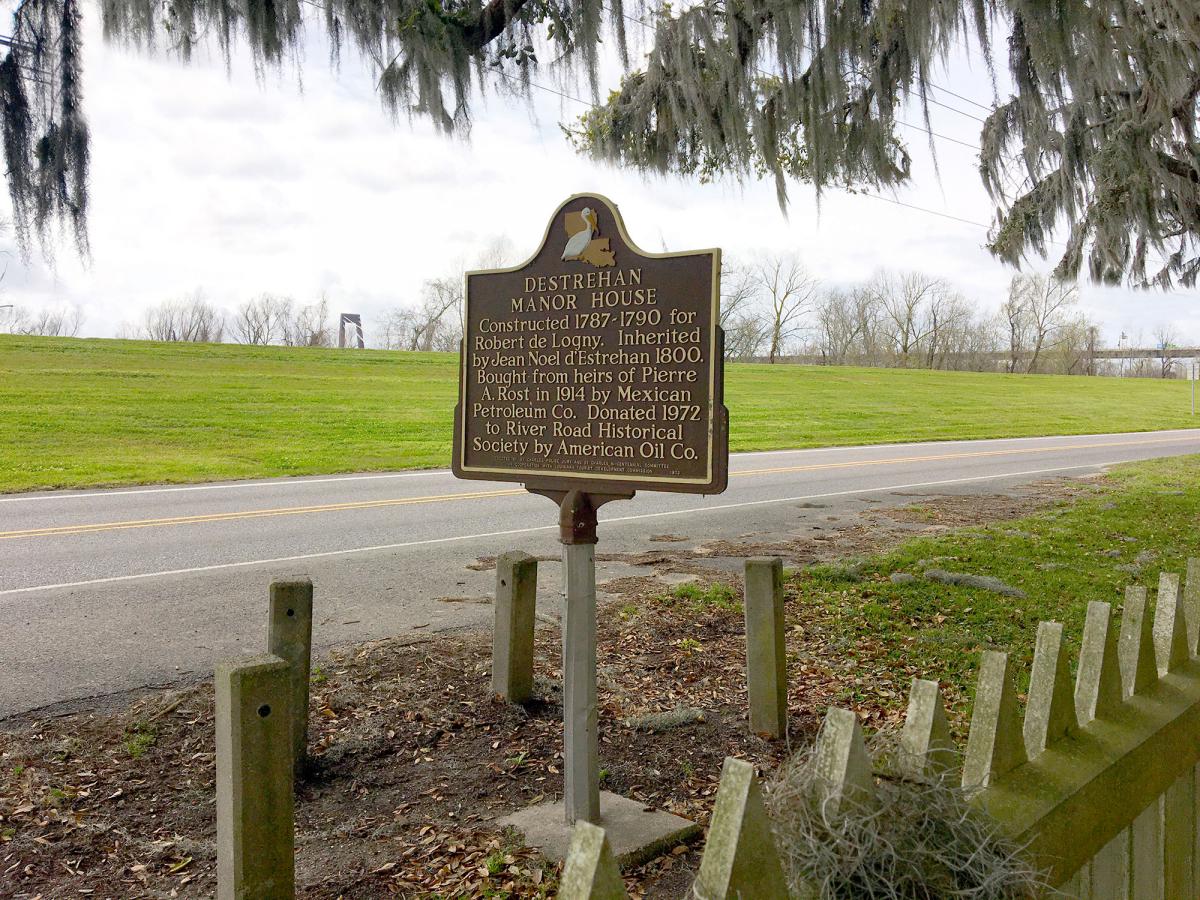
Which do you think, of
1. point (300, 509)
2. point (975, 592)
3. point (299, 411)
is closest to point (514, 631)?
point (975, 592)

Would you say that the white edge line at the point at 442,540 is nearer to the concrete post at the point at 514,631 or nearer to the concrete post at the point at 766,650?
the concrete post at the point at 514,631

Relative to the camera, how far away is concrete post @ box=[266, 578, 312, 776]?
3.53m

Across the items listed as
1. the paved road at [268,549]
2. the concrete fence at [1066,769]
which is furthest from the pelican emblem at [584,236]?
the paved road at [268,549]

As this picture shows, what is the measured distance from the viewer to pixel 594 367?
3.36m

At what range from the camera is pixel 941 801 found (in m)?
1.45

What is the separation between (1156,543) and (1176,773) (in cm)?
678

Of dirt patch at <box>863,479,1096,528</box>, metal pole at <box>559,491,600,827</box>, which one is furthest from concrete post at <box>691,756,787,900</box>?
dirt patch at <box>863,479,1096,528</box>

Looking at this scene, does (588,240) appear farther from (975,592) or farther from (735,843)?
(975,592)

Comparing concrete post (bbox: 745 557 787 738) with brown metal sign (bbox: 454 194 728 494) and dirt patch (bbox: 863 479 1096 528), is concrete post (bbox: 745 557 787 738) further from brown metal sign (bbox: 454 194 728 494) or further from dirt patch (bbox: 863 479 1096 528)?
dirt patch (bbox: 863 479 1096 528)

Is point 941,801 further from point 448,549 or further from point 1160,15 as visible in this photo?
point 1160,15

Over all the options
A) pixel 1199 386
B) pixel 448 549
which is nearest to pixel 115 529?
pixel 448 549

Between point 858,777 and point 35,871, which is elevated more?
point 858,777

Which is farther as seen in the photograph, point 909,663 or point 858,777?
point 909,663

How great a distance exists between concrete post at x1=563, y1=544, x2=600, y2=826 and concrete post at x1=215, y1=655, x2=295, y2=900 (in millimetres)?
1108
